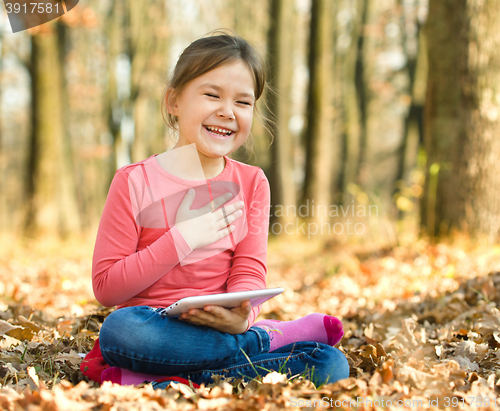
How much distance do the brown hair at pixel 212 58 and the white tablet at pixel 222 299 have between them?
103 cm

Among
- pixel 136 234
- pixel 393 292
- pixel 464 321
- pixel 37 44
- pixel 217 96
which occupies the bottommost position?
pixel 393 292

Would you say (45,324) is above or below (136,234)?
below

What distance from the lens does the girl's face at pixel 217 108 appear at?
7.11 ft

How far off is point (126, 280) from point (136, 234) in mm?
223

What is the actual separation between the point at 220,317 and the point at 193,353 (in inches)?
7.5

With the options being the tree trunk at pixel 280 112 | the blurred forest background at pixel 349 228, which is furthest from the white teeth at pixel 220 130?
the tree trunk at pixel 280 112

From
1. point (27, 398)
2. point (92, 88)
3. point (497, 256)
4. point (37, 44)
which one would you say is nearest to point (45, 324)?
point (27, 398)

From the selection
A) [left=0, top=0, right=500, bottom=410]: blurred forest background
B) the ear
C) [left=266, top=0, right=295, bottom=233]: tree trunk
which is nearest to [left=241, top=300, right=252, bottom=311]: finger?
[left=0, top=0, right=500, bottom=410]: blurred forest background

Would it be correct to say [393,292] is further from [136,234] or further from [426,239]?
[136,234]

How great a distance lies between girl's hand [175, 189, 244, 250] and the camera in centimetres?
199

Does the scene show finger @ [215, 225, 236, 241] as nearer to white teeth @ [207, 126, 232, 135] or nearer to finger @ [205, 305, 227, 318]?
finger @ [205, 305, 227, 318]

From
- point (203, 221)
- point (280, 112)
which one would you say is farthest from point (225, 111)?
point (280, 112)

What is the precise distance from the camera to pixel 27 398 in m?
1.53

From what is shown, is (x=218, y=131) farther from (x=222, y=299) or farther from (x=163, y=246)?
(x=222, y=299)
